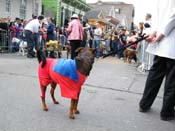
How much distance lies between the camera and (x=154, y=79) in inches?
209

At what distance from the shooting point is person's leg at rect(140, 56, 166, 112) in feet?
17.3

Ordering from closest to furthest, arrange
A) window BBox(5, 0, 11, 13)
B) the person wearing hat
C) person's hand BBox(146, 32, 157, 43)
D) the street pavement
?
the street pavement, person's hand BBox(146, 32, 157, 43), the person wearing hat, window BBox(5, 0, 11, 13)

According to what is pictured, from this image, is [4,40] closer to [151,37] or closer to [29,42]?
[29,42]

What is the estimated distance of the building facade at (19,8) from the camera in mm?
18647

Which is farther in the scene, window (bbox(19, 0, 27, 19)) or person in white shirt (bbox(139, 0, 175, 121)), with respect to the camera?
window (bbox(19, 0, 27, 19))

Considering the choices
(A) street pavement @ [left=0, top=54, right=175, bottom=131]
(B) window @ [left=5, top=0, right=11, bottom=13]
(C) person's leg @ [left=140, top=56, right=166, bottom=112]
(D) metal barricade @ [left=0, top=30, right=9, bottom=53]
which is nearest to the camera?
(A) street pavement @ [left=0, top=54, right=175, bottom=131]

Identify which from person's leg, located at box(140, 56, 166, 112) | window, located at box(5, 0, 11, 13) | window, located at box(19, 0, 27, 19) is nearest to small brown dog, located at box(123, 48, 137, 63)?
window, located at box(5, 0, 11, 13)

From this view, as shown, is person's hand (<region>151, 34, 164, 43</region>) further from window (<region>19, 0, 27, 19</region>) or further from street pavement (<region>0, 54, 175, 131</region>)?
window (<region>19, 0, 27, 19</region>)

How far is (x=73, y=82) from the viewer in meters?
4.71

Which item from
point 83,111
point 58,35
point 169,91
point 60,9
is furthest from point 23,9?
point 169,91

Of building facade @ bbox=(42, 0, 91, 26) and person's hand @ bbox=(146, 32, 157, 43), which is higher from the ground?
building facade @ bbox=(42, 0, 91, 26)


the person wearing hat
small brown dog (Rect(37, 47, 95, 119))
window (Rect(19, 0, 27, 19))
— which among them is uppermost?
window (Rect(19, 0, 27, 19))

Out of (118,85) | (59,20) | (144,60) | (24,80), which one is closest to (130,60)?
(144,60)

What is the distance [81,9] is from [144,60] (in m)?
25.0
